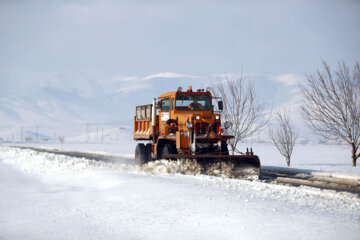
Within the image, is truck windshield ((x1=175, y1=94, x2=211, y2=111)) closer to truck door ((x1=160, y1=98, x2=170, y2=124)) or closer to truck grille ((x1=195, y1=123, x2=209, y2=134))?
truck door ((x1=160, y1=98, x2=170, y2=124))

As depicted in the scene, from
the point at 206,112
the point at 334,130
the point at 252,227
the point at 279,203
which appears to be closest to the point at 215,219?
the point at 252,227

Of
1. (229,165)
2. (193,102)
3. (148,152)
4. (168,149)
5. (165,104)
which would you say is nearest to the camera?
(229,165)

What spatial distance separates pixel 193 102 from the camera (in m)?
15.7

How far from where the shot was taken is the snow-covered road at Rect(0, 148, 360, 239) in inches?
282

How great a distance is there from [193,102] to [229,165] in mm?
3198

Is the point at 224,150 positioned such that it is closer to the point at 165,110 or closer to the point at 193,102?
the point at 193,102

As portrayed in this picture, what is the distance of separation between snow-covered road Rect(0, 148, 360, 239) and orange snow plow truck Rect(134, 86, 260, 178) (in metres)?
1.75

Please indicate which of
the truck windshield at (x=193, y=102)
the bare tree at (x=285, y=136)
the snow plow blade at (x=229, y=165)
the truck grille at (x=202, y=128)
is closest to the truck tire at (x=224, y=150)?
the truck grille at (x=202, y=128)

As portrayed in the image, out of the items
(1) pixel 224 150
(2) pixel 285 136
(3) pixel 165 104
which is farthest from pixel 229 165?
(2) pixel 285 136

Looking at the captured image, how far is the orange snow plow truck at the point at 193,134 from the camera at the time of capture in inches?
540

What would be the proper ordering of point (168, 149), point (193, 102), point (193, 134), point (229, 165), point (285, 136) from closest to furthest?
point (229, 165) → point (193, 134) → point (168, 149) → point (193, 102) → point (285, 136)

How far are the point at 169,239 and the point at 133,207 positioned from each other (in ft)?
6.85

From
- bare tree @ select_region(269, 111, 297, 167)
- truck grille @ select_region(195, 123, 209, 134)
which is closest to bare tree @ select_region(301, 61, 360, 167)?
bare tree @ select_region(269, 111, 297, 167)

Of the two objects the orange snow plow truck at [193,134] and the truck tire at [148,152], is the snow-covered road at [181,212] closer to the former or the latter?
the orange snow plow truck at [193,134]
